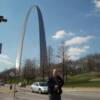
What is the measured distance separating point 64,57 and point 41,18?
20.9 meters

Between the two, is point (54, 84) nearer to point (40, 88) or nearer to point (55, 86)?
point (55, 86)

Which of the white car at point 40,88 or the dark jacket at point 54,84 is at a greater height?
the white car at point 40,88

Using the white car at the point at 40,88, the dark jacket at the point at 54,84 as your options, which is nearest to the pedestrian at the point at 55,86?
the dark jacket at the point at 54,84

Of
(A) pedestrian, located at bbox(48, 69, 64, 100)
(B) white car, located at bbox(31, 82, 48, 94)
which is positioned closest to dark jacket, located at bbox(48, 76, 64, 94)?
(A) pedestrian, located at bbox(48, 69, 64, 100)

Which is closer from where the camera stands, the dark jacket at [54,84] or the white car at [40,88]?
the dark jacket at [54,84]

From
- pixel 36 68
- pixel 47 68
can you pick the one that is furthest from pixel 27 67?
pixel 47 68

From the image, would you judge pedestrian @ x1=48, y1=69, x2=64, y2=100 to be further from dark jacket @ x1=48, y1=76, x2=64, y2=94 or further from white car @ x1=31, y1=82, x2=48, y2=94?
white car @ x1=31, y1=82, x2=48, y2=94

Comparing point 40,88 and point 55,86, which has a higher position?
point 40,88

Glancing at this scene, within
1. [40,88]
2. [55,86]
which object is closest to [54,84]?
[55,86]

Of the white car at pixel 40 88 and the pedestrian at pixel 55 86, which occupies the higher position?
the white car at pixel 40 88

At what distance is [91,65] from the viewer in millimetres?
150375

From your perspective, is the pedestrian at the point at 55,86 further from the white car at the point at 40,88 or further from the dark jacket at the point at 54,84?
the white car at the point at 40,88

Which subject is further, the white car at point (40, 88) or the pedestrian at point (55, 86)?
the white car at point (40, 88)

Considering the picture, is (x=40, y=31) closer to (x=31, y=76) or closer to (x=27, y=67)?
(x=31, y=76)
